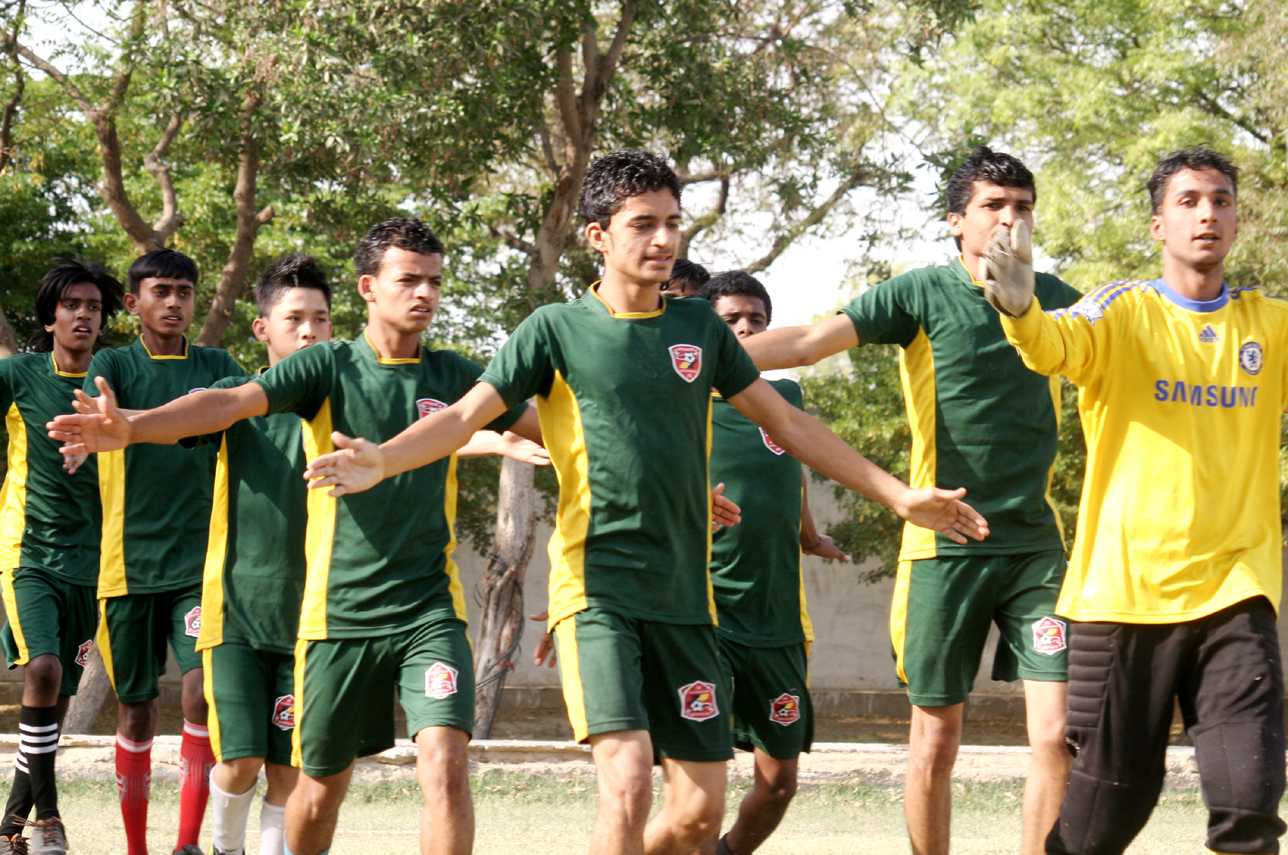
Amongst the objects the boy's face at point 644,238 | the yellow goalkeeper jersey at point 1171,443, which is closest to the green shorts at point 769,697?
the yellow goalkeeper jersey at point 1171,443

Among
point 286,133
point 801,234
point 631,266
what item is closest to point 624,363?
point 631,266

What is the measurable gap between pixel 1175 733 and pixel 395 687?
16.1 m

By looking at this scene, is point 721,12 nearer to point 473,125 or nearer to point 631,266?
point 473,125

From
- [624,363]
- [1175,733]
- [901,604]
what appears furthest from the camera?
[1175,733]

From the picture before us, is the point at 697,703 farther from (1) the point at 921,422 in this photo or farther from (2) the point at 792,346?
(1) the point at 921,422

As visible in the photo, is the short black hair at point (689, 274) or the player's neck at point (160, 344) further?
the player's neck at point (160, 344)

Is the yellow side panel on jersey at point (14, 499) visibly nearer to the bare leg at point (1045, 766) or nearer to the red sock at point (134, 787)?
the red sock at point (134, 787)

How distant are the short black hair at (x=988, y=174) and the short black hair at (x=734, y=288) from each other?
1180mm

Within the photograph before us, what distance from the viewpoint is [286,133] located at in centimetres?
1116

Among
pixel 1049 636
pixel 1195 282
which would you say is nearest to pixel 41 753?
pixel 1049 636

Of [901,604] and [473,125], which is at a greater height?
[473,125]

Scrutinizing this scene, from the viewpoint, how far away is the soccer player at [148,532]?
21.2ft

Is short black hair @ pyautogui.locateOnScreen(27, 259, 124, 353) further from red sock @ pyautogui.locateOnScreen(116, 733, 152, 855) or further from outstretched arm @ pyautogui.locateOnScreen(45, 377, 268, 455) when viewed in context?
outstretched arm @ pyautogui.locateOnScreen(45, 377, 268, 455)

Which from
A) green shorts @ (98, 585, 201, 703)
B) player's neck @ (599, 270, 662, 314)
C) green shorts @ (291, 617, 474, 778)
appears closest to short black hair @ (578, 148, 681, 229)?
player's neck @ (599, 270, 662, 314)
